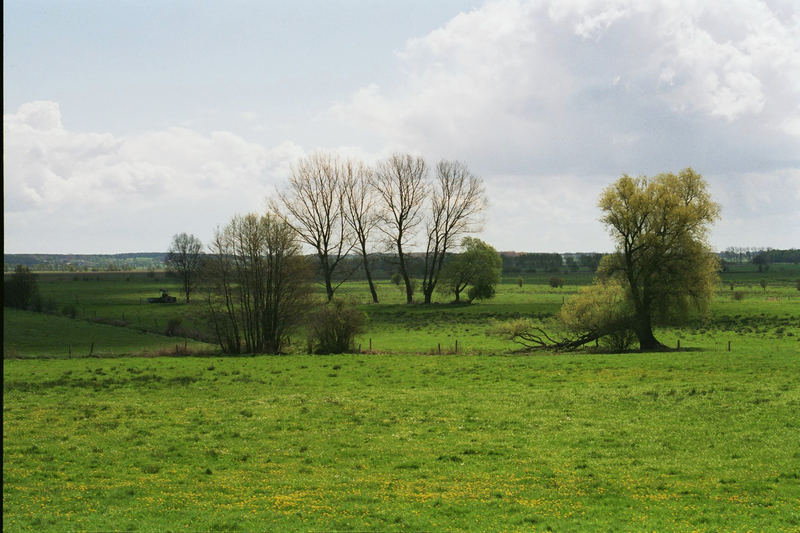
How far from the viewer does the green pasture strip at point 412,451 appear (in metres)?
13.6

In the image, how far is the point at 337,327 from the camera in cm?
4616

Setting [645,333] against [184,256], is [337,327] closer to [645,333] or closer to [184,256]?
[645,333]

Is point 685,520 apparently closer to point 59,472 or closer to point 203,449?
point 203,449

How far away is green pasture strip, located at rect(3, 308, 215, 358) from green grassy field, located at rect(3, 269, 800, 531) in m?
6.19

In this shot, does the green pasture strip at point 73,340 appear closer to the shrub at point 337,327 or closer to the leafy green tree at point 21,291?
the shrub at point 337,327

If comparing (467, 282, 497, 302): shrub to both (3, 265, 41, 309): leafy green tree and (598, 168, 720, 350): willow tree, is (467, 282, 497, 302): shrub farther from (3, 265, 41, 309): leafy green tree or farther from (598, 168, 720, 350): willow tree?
(3, 265, 41, 309): leafy green tree

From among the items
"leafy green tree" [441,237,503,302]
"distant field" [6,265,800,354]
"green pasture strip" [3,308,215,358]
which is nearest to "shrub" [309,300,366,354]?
"distant field" [6,265,800,354]

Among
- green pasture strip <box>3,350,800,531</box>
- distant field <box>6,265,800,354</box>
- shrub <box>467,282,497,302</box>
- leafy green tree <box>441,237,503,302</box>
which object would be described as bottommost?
green pasture strip <box>3,350,800,531</box>

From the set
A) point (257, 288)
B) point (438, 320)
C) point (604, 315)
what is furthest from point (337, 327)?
point (438, 320)

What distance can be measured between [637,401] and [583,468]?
9.80 metres

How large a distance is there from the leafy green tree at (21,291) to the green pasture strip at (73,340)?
12999mm

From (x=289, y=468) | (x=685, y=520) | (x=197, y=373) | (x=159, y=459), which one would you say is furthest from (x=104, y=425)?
(x=685, y=520)

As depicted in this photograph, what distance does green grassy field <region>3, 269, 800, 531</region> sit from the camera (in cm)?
1371

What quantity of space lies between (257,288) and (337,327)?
322 inches
